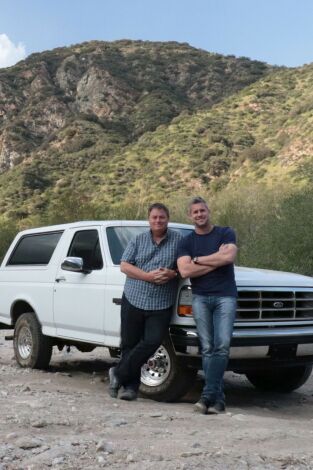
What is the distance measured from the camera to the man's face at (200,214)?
231 inches

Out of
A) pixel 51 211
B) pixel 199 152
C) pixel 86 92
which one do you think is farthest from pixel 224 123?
pixel 86 92

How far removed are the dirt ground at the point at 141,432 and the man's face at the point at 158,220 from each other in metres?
1.68

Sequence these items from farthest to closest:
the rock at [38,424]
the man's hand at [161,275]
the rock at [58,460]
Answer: the man's hand at [161,275] → the rock at [38,424] → the rock at [58,460]

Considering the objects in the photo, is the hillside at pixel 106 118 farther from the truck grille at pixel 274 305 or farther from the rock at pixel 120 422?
the rock at pixel 120 422

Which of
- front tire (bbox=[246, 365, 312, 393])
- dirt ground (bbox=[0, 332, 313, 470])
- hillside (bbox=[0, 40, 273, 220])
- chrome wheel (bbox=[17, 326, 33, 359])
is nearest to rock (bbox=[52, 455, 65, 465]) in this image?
dirt ground (bbox=[0, 332, 313, 470])

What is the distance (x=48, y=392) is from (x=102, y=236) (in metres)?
1.84

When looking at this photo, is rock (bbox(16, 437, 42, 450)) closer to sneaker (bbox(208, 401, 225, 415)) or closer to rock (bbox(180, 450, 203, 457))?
rock (bbox(180, 450, 203, 457))

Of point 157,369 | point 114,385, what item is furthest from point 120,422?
point 157,369

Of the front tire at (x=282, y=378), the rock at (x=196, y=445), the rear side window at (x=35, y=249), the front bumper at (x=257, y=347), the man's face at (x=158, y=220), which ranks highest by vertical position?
the man's face at (x=158, y=220)

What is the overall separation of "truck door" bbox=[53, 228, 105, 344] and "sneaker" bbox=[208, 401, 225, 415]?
168cm

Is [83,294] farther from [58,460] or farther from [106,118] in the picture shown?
[106,118]

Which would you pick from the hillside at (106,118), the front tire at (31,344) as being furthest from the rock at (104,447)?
the hillside at (106,118)

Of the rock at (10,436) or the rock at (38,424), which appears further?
the rock at (38,424)

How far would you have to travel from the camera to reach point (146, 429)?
16.1 feet
